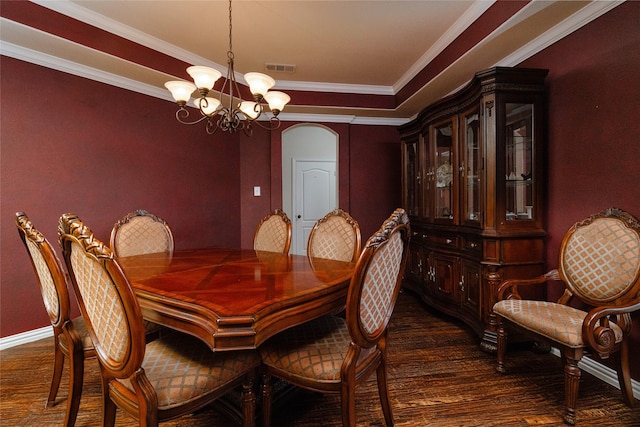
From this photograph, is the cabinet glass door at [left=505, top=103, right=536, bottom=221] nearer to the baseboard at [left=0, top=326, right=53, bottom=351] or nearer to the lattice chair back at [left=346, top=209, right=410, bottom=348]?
the lattice chair back at [left=346, top=209, right=410, bottom=348]

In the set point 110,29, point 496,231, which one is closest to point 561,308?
point 496,231

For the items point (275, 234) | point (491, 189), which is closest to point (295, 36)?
point (275, 234)

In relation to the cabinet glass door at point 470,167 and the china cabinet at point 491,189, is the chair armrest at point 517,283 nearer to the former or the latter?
the china cabinet at point 491,189

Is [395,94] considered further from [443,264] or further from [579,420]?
[579,420]

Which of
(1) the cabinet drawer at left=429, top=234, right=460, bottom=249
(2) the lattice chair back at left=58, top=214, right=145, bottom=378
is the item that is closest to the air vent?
(1) the cabinet drawer at left=429, top=234, right=460, bottom=249

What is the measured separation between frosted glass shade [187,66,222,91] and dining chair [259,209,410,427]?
1418 millimetres

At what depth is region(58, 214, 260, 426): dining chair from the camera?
3.00 ft

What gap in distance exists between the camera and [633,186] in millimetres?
1713

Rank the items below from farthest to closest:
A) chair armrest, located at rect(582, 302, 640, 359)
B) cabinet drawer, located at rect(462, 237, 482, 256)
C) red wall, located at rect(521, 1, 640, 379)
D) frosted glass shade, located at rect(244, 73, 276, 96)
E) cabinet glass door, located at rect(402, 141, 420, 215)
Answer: cabinet glass door, located at rect(402, 141, 420, 215)
cabinet drawer, located at rect(462, 237, 482, 256)
frosted glass shade, located at rect(244, 73, 276, 96)
red wall, located at rect(521, 1, 640, 379)
chair armrest, located at rect(582, 302, 640, 359)

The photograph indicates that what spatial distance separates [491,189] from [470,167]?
0.34 m

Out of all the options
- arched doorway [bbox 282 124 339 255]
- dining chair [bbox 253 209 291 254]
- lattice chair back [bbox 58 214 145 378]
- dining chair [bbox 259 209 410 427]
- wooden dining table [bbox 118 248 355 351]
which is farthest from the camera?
arched doorway [bbox 282 124 339 255]

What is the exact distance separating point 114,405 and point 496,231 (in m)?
2.36

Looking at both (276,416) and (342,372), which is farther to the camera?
(276,416)

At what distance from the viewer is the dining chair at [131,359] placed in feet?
3.00
